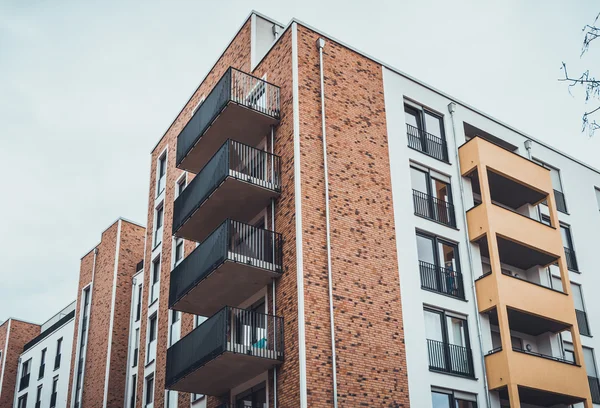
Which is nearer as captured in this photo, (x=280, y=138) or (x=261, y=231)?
(x=261, y=231)

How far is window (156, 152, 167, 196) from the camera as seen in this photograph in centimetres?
3560

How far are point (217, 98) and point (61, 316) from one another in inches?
1249

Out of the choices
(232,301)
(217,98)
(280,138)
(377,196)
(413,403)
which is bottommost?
(413,403)

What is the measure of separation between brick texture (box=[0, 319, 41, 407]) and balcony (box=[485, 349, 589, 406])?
37.5 m

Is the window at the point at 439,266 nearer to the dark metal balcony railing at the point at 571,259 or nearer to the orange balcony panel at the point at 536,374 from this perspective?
the orange balcony panel at the point at 536,374

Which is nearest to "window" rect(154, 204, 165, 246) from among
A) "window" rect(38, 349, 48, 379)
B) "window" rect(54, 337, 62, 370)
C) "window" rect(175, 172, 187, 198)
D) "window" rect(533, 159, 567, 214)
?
"window" rect(175, 172, 187, 198)

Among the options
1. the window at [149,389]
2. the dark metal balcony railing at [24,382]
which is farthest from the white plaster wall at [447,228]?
the dark metal balcony railing at [24,382]

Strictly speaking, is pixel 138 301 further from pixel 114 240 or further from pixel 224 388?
pixel 224 388

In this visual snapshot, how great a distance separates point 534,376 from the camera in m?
24.4

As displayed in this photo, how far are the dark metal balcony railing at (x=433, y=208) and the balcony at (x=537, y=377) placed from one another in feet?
15.9

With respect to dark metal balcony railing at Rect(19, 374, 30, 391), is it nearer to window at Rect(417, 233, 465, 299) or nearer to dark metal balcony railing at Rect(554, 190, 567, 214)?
window at Rect(417, 233, 465, 299)

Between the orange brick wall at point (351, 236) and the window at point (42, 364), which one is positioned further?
the window at point (42, 364)

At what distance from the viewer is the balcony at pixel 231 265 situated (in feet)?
74.4

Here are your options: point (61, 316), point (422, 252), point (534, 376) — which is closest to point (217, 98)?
point (422, 252)
